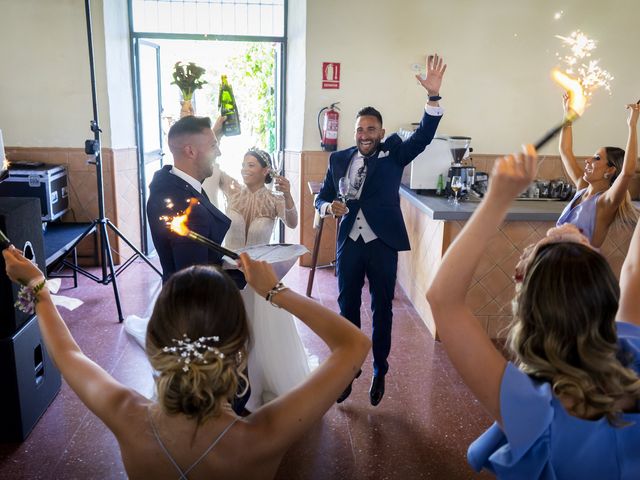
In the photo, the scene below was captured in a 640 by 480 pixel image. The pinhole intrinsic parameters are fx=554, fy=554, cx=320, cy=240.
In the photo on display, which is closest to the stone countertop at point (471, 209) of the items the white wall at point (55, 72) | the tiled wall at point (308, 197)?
the tiled wall at point (308, 197)

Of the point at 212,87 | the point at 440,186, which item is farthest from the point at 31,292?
the point at 212,87

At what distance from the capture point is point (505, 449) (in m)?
1.12

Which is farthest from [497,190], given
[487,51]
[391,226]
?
[487,51]

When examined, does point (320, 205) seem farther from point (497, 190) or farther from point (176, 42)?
point (176, 42)

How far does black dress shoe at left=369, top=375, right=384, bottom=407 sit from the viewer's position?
308cm

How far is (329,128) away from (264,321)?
2739 millimetres

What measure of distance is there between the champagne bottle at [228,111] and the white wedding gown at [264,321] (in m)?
0.52

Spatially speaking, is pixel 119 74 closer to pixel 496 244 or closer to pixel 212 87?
pixel 212 87

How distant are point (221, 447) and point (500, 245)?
10.1 feet

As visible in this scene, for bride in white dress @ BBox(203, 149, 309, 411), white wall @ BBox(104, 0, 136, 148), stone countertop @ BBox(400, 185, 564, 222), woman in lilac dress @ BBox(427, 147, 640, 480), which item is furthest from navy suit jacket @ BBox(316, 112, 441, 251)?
white wall @ BBox(104, 0, 136, 148)

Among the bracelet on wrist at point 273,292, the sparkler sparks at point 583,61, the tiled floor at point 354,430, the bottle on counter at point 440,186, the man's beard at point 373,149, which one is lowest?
the tiled floor at point 354,430

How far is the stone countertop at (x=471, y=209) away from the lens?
3.63m

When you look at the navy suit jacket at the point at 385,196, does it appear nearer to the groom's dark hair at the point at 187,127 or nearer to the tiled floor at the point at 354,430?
the tiled floor at the point at 354,430

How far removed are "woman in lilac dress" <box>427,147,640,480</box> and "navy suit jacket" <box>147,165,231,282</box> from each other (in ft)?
4.45
